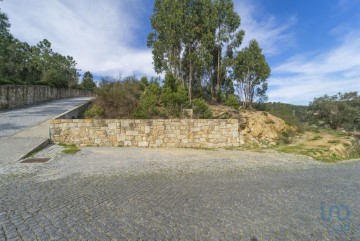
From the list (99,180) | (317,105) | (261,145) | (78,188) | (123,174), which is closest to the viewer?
(78,188)

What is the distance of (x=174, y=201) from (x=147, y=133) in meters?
6.66

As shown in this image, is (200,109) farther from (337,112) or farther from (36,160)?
(337,112)

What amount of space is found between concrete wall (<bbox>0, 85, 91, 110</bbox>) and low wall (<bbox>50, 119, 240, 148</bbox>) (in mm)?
10875

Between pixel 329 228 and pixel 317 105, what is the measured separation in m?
40.6

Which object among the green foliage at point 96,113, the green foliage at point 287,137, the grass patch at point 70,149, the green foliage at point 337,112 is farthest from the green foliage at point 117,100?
the green foliage at point 337,112

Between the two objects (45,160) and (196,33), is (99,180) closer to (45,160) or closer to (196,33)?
(45,160)

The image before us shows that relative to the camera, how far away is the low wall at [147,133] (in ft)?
33.0

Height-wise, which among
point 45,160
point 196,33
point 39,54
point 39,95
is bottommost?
point 45,160

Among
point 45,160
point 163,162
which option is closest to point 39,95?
point 45,160

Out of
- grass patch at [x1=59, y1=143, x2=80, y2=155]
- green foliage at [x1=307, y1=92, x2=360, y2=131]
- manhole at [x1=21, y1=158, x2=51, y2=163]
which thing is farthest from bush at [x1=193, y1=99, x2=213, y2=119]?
green foliage at [x1=307, y1=92, x2=360, y2=131]

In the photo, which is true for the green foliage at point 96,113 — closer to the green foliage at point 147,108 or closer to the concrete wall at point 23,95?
the green foliage at point 147,108

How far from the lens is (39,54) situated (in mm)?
40094

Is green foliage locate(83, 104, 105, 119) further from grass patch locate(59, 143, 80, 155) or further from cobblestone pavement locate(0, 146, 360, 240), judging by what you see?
cobblestone pavement locate(0, 146, 360, 240)

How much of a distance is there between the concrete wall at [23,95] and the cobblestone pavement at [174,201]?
14.2m
